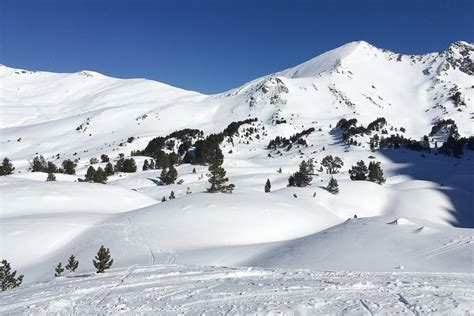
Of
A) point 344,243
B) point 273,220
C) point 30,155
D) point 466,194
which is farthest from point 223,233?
point 30,155

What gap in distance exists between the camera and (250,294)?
12.9m

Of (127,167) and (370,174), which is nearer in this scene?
(370,174)

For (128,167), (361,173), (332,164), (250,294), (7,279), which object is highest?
(128,167)

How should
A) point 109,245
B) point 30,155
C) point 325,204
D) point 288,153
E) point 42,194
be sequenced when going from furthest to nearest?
point 30,155, point 288,153, point 325,204, point 42,194, point 109,245

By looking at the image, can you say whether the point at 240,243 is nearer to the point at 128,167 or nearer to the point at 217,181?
the point at 217,181

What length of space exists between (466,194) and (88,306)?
72.7m

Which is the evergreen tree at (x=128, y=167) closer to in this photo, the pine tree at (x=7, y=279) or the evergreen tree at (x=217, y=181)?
the evergreen tree at (x=217, y=181)

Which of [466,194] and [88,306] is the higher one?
[88,306]

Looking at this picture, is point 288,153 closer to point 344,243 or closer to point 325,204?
point 325,204

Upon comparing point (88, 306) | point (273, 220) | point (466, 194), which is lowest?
point (466, 194)

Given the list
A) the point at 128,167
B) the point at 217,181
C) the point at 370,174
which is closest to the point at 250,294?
the point at 217,181

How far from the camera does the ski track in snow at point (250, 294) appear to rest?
11.3m

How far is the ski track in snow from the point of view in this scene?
11.3 meters

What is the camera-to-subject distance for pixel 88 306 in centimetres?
1259
